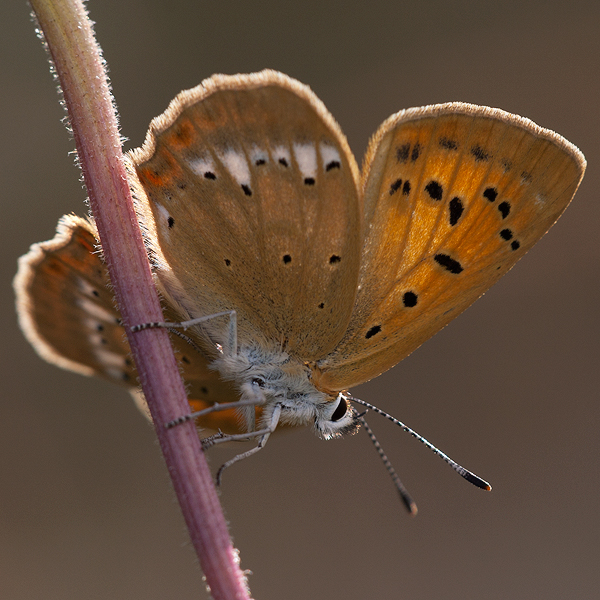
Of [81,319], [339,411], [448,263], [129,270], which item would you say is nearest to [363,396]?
[339,411]

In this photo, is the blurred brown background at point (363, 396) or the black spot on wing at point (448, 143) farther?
the blurred brown background at point (363, 396)

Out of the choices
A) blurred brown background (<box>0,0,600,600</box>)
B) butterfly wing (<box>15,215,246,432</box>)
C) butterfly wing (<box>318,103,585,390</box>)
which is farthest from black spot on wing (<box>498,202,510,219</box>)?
blurred brown background (<box>0,0,600,600</box>)

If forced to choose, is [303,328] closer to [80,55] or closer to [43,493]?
[80,55]

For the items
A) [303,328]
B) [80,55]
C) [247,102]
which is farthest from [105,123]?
[303,328]

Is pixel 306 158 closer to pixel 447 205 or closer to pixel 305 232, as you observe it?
pixel 305 232

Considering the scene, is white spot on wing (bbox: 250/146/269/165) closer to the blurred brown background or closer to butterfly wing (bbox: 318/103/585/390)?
butterfly wing (bbox: 318/103/585/390)

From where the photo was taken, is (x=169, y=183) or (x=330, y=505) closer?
(x=169, y=183)

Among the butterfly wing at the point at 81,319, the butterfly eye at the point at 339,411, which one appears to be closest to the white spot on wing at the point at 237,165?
the butterfly wing at the point at 81,319

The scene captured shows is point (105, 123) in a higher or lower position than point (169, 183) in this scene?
lower

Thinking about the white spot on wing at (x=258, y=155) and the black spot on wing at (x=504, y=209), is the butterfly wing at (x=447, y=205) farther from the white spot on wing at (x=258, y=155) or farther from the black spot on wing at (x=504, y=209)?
the white spot on wing at (x=258, y=155)
